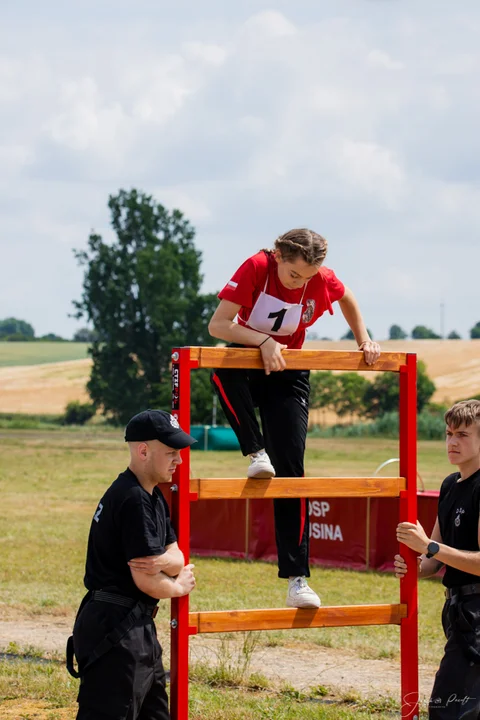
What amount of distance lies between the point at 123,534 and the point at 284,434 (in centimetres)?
122

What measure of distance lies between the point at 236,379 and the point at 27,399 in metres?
88.0

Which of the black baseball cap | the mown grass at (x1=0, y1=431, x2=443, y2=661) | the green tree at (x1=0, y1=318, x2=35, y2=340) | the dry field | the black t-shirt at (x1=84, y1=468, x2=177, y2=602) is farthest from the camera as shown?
the green tree at (x1=0, y1=318, x2=35, y2=340)

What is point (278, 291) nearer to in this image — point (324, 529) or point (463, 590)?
point (463, 590)

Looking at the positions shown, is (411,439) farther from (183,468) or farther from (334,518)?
(334,518)

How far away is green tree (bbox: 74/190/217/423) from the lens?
70000mm

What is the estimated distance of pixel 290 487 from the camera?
525 centimetres

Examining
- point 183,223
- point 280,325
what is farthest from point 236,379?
point 183,223

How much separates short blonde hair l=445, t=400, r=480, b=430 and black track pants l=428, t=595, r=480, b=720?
0.84 meters

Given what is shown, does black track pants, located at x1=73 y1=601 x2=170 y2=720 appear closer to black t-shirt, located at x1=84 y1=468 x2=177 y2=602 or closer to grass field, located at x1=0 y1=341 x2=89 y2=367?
black t-shirt, located at x1=84 y1=468 x2=177 y2=602

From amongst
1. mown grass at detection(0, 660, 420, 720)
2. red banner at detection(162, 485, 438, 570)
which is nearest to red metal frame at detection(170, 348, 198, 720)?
mown grass at detection(0, 660, 420, 720)

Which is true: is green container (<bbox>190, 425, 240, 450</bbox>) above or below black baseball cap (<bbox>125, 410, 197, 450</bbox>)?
below

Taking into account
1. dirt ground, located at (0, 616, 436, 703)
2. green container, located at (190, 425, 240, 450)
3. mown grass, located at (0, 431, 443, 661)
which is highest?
dirt ground, located at (0, 616, 436, 703)

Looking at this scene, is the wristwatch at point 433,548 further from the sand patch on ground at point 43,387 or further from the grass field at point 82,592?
the sand patch on ground at point 43,387

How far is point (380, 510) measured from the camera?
1384cm
